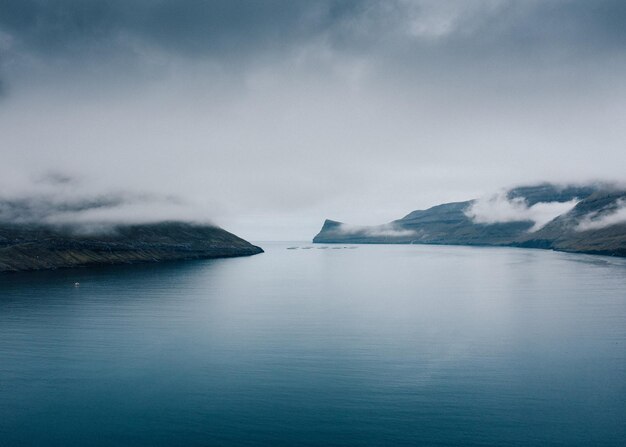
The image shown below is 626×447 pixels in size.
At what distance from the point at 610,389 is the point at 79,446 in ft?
177

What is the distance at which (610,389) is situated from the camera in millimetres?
43250

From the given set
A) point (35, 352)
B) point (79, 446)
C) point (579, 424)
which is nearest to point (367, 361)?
point (579, 424)

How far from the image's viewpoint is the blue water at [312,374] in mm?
34750

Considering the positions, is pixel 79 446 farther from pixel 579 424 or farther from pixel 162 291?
pixel 162 291

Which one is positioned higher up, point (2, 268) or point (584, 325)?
point (2, 268)

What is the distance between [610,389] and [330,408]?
31.9 metres

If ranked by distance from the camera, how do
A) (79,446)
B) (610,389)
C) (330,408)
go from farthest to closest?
(610,389) → (330,408) → (79,446)

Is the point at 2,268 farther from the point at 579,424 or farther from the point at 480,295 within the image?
the point at 579,424

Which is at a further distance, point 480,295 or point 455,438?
point 480,295

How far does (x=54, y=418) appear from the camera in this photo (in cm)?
3716

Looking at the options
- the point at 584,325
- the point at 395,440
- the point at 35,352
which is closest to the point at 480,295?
the point at 584,325

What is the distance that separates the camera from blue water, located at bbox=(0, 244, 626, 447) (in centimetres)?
3475

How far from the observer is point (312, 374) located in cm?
4828

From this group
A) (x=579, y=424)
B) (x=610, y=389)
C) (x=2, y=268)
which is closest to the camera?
(x=579, y=424)
